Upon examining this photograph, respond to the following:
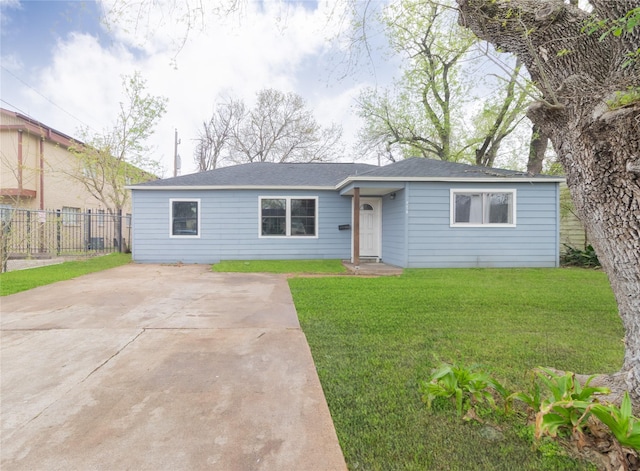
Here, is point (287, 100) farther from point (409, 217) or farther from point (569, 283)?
point (569, 283)

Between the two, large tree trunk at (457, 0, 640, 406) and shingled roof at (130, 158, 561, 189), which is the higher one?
shingled roof at (130, 158, 561, 189)

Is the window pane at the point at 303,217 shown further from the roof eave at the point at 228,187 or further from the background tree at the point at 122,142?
the background tree at the point at 122,142

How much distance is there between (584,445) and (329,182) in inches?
391

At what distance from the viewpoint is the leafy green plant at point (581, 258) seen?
385 inches

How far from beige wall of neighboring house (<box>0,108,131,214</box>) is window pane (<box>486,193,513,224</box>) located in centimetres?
1569

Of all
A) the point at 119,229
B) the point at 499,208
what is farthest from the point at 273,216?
the point at 119,229

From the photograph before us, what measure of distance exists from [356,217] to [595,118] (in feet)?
23.3

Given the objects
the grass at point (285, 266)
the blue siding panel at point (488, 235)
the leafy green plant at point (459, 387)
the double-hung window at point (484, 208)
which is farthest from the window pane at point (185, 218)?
the leafy green plant at point (459, 387)

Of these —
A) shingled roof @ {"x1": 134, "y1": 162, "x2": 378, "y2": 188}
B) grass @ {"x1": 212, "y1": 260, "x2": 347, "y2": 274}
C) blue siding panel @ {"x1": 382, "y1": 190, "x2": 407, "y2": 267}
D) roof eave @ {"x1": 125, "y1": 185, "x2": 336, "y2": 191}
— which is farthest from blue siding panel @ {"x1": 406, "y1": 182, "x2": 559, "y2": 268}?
roof eave @ {"x1": 125, "y1": 185, "x2": 336, "y2": 191}

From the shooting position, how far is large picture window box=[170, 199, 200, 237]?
1070 centimetres

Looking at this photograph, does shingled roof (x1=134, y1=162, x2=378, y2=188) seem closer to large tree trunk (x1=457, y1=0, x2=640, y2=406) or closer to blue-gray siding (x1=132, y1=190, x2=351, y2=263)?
blue-gray siding (x1=132, y1=190, x2=351, y2=263)

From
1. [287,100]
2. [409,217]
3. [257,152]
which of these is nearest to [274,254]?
[409,217]

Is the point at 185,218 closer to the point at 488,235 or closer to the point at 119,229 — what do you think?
the point at 119,229

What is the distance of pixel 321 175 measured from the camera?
39.2ft
